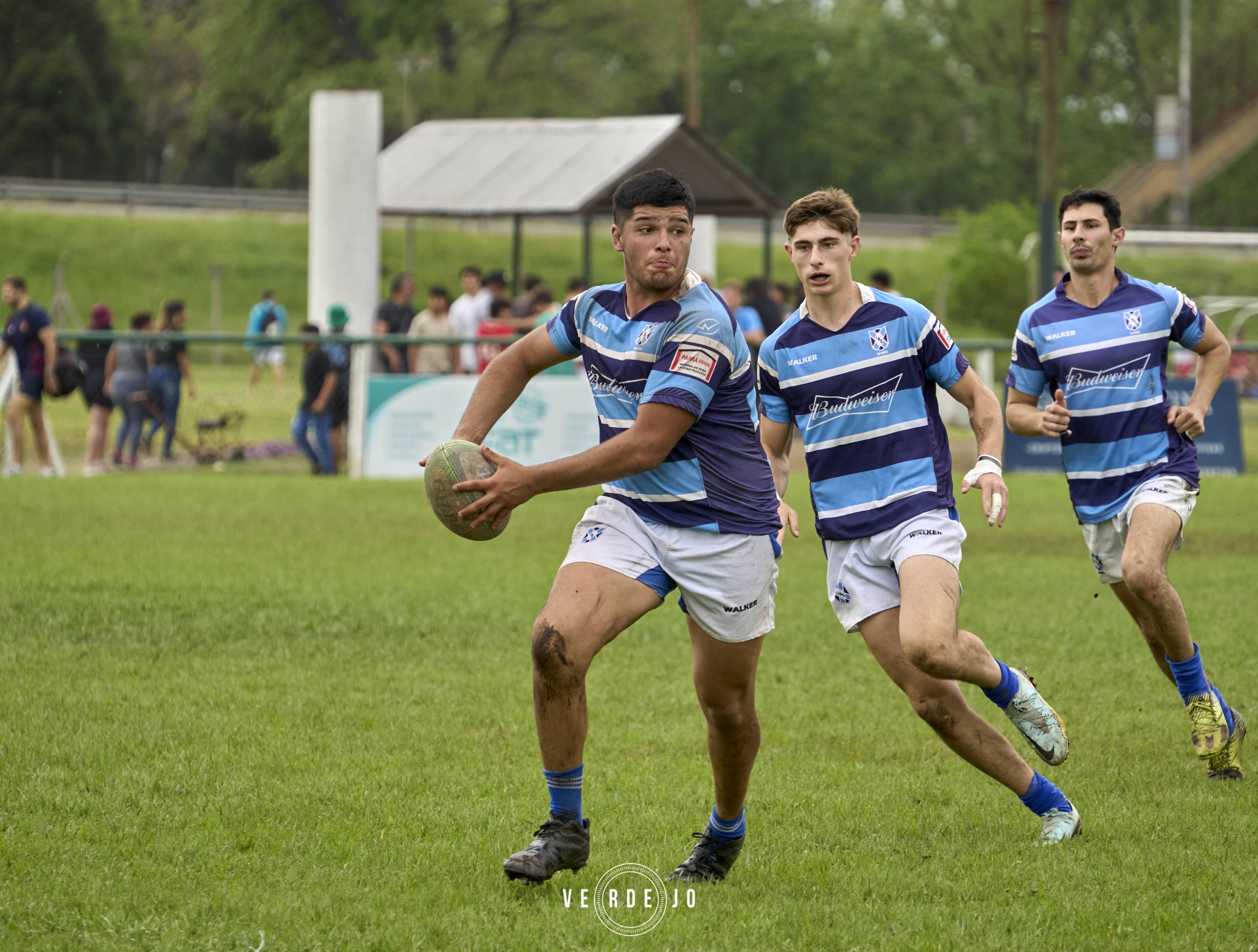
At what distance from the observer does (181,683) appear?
7.48 meters

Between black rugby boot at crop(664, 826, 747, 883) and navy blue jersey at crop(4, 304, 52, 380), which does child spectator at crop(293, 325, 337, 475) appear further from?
black rugby boot at crop(664, 826, 747, 883)

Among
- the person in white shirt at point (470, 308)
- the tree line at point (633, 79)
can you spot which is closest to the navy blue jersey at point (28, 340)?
the person in white shirt at point (470, 308)

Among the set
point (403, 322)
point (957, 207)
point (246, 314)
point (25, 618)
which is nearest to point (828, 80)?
point (957, 207)

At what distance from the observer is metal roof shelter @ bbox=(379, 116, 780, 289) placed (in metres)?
22.5

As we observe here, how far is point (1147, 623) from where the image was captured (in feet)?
21.5

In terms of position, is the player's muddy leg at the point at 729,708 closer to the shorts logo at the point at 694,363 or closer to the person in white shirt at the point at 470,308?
the shorts logo at the point at 694,363

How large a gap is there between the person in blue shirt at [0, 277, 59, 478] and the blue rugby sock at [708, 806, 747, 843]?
13.4 metres

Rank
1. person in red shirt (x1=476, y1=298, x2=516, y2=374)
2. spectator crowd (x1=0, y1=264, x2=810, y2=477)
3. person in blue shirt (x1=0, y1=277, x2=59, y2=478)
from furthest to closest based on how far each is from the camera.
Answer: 1. person in red shirt (x1=476, y1=298, x2=516, y2=374)
2. spectator crowd (x1=0, y1=264, x2=810, y2=477)
3. person in blue shirt (x1=0, y1=277, x2=59, y2=478)

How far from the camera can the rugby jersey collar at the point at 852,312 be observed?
530 cm

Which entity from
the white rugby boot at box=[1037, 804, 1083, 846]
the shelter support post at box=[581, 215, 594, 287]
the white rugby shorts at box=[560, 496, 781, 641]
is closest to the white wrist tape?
the white rugby shorts at box=[560, 496, 781, 641]

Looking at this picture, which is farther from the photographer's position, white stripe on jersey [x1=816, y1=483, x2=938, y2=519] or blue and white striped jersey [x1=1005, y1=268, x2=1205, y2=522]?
blue and white striped jersey [x1=1005, y1=268, x2=1205, y2=522]

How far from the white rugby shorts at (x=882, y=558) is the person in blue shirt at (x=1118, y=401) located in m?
1.30

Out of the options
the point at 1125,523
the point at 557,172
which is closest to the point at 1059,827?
the point at 1125,523

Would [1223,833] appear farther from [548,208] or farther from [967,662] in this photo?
[548,208]
